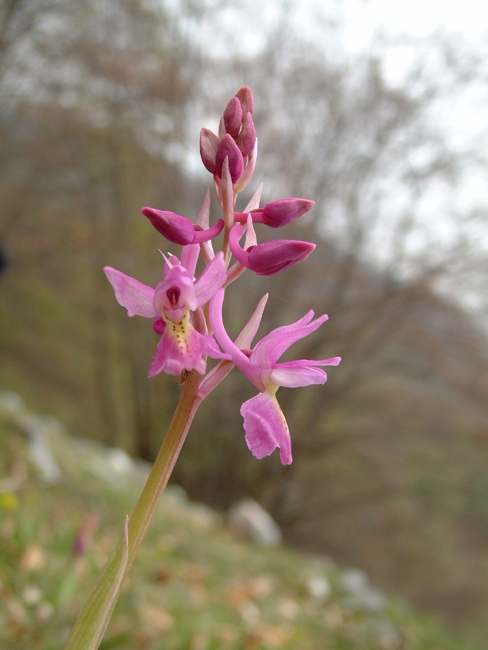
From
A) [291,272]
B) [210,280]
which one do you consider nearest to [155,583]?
[210,280]

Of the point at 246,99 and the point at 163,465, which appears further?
the point at 246,99

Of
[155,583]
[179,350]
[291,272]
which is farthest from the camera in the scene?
[291,272]

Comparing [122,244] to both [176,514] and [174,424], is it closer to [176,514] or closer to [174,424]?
[176,514]

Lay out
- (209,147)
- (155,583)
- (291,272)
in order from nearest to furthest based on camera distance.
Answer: (209,147)
(155,583)
(291,272)

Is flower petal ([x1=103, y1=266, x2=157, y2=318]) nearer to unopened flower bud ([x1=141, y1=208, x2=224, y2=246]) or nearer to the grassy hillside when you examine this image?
unopened flower bud ([x1=141, y1=208, x2=224, y2=246])

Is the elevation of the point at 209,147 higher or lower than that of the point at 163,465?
higher

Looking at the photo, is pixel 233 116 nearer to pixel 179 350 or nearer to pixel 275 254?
pixel 275 254

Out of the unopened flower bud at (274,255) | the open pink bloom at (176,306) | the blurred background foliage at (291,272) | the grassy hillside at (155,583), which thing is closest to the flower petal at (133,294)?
the open pink bloom at (176,306)

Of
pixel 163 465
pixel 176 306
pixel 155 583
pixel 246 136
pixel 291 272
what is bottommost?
pixel 163 465

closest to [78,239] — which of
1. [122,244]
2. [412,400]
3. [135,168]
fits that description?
[122,244]

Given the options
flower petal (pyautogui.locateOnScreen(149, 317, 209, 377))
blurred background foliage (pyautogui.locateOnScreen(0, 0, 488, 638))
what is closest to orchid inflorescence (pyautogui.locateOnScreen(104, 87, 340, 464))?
flower petal (pyautogui.locateOnScreen(149, 317, 209, 377))
